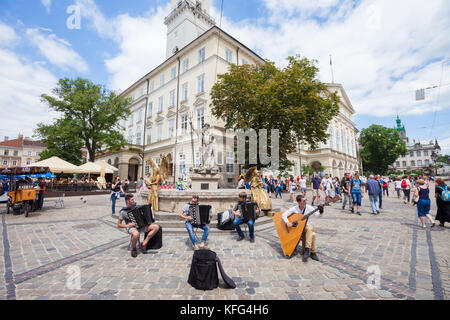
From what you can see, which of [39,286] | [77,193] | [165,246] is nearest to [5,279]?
[39,286]

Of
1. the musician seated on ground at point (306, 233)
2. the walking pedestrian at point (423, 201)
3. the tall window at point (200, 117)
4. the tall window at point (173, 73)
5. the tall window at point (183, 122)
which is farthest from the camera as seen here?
the tall window at point (173, 73)

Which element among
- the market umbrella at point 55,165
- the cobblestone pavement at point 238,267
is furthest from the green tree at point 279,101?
the market umbrella at point 55,165

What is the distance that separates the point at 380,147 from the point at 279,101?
54.0m

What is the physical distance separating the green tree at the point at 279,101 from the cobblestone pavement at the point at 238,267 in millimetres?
11824

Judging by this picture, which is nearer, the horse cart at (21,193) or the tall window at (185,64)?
the horse cart at (21,193)

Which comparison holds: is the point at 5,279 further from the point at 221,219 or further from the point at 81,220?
the point at 81,220

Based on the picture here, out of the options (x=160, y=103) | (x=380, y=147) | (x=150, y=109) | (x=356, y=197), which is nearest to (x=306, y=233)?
(x=356, y=197)

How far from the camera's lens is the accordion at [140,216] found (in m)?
4.79

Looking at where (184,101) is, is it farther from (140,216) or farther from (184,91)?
(140,216)

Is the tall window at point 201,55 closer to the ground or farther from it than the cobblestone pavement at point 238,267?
farther from it

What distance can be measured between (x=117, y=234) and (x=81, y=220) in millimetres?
3150

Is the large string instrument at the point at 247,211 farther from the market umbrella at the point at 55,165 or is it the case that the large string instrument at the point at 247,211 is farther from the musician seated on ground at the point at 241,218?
the market umbrella at the point at 55,165

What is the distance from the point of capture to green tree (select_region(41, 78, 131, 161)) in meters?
25.6

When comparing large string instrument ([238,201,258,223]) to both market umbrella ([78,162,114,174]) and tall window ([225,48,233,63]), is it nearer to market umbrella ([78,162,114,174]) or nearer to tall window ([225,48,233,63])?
market umbrella ([78,162,114,174])
